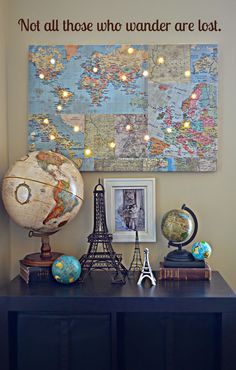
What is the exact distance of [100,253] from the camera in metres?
2.35

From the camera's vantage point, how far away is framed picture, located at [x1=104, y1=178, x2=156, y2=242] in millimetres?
2557

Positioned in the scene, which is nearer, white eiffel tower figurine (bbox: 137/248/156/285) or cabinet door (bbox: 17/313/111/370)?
cabinet door (bbox: 17/313/111/370)

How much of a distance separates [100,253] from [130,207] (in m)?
0.34

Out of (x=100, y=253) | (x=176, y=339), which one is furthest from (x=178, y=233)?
(x=176, y=339)

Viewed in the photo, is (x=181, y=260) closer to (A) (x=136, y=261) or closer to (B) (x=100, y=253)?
(A) (x=136, y=261)

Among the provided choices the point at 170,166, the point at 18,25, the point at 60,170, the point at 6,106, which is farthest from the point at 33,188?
the point at 18,25

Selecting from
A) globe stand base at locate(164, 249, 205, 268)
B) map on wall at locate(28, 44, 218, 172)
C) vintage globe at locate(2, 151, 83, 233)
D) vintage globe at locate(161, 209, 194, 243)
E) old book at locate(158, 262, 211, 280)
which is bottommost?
old book at locate(158, 262, 211, 280)

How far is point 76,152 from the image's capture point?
256 centimetres

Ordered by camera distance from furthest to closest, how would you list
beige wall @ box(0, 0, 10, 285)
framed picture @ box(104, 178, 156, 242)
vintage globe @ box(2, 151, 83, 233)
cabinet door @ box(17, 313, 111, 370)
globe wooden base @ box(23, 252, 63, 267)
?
framed picture @ box(104, 178, 156, 242)
beige wall @ box(0, 0, 10, 285)
globe wooden base @ box(23, 252, 63, 267)
vintage globe @ box(2, 151, 83, 233)
cabinet door @ box(17, 313, 111, 370)

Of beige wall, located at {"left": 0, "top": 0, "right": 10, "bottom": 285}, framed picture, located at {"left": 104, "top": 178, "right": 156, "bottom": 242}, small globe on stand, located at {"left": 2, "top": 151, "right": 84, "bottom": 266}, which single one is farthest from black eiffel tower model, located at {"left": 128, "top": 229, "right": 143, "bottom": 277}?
beige wall, located at {"left": 0, "top": 0, "right": 10, "bottom": 285}

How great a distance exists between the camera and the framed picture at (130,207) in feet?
8.39

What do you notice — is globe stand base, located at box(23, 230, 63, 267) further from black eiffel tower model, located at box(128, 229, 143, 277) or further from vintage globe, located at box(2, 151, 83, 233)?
black eiffel tower model, located at box(128, 229, 143, 277)

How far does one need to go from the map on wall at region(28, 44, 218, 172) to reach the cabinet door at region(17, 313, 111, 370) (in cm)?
85

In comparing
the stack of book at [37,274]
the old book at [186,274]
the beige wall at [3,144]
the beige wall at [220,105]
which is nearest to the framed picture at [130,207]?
the beige wall at [220,105]
